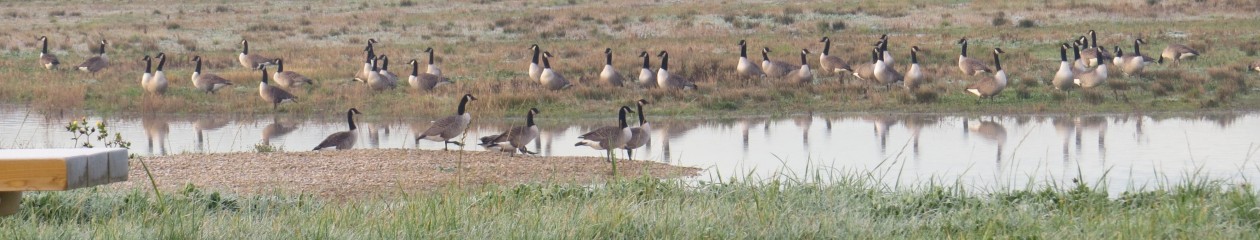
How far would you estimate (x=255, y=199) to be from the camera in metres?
9.94

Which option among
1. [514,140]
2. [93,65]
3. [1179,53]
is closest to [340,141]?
Result: [514,140]

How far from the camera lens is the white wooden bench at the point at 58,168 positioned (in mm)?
5547

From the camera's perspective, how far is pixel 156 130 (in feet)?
69.8

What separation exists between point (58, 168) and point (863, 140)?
45.2 feet

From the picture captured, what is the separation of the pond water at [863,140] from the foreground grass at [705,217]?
14.2ft

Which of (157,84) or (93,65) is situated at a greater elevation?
(93,65)

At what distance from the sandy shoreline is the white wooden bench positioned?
241 inches

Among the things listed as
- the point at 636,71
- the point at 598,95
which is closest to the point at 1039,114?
the point at 598,95

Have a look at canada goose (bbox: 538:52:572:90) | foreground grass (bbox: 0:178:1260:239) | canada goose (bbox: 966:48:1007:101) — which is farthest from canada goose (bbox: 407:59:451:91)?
foreground grass (bbox: 0:178:1260:239)

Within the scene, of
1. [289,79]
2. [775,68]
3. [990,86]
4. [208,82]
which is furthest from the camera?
[775,68]

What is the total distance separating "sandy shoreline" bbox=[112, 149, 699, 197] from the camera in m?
12.8

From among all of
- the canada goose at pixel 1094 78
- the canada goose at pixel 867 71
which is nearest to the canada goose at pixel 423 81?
the canada goose at pixel 867 71

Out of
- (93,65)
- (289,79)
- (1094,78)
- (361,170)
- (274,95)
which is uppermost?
(93,65)

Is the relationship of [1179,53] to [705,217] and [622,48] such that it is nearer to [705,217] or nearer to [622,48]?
[622,48]
